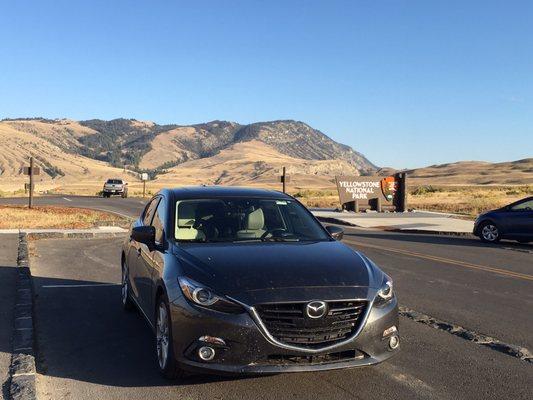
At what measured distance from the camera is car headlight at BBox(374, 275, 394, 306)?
4.87 m

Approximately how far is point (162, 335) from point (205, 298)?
0.81 m

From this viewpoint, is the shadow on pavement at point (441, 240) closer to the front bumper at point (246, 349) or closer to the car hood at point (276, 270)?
the car hood at point (276, 270)

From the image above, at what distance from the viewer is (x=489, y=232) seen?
17.8 m

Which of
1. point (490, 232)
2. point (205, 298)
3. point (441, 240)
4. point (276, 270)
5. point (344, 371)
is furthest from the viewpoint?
point (441, 240)

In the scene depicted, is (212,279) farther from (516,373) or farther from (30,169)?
(30,169)

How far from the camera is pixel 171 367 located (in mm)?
4879

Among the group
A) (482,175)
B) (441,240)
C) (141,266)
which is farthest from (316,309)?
(482,175)

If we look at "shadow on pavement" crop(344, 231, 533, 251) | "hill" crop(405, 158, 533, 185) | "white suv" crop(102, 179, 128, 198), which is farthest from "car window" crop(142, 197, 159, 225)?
"hill" crop(405, 158, 533, 185)

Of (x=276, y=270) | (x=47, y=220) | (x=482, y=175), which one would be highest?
(x=482, y=175)

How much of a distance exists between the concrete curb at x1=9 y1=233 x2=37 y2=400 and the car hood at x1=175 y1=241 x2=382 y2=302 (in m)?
1.52

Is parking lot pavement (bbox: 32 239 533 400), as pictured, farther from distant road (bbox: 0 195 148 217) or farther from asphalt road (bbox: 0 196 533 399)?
distant road (bbox: 0 195 148 217)

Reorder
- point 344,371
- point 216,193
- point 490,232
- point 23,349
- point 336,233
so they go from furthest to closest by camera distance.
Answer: point 490,232
point 216,193
point 336,233
point 23,349
point 344,371

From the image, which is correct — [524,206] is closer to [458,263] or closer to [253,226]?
[458,263]

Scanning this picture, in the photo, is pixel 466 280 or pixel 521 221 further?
pixel 521 221
